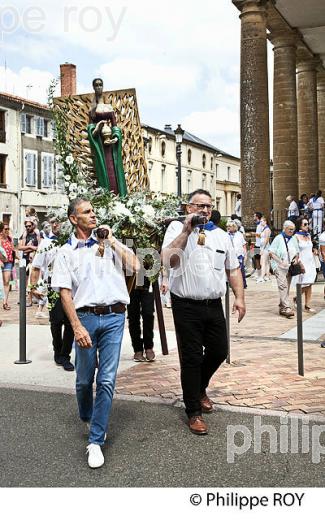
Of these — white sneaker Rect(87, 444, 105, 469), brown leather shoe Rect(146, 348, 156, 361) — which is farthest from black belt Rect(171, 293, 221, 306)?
brown leather shoe Rect(146, 348, 156, 361)

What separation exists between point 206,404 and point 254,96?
48.3 feet

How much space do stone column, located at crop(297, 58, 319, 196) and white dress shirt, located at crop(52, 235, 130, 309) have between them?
2283 centimetres

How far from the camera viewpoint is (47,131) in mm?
47469

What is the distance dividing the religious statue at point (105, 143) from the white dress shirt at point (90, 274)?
3678mm

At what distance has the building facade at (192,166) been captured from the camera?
6097cm

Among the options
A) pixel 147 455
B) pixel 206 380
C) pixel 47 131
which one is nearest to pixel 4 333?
pixel 206 380

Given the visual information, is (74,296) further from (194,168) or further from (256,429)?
(194,168)

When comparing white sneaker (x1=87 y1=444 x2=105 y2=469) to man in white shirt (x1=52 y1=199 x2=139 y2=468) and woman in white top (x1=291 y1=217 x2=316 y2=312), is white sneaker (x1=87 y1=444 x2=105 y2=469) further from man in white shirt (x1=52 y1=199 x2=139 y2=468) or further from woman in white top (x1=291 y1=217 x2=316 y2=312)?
woman in white top (x1=291 y1=217 x2=316 y2=312)

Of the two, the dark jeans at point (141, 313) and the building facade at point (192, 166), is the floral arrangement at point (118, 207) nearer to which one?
the dark jeans at point (141, 313)

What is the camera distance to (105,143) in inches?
319

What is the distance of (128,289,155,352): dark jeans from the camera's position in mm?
7582

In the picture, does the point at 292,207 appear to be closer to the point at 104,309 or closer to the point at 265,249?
the point at 265,249

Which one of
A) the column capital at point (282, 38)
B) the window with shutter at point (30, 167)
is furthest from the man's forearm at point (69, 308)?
the window with shutter at point (30, 167)

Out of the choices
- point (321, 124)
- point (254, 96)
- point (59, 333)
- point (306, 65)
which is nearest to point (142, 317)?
point (59, 333)
